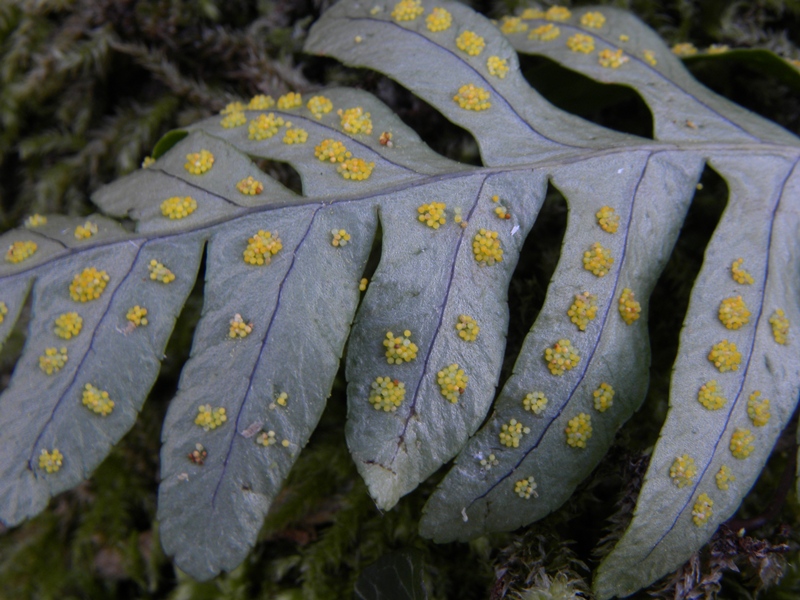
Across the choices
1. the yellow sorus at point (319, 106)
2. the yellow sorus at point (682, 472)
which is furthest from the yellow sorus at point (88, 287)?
the yellow sorus at point (682, 472)

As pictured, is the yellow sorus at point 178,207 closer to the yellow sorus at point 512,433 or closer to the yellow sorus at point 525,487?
the yellow sorus at point 512,433

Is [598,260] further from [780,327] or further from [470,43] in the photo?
[470,43]

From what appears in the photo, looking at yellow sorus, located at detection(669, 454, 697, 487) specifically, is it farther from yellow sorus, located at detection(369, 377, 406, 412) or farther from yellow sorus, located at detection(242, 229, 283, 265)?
yellow sorus, located at detection(242, 229, 283, 265)

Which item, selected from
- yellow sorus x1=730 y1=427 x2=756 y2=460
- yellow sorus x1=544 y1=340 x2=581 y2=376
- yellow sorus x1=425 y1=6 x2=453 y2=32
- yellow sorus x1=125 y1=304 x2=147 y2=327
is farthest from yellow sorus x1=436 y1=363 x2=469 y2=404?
yellow sorus x1=425 y1=6 x2=453 y2=32

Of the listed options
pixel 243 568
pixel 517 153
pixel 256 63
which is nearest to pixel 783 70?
pixel 517 153

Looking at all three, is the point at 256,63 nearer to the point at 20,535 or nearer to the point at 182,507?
the point at 182,507

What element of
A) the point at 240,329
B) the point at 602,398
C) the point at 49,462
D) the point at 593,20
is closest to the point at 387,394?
the point at 240,329
